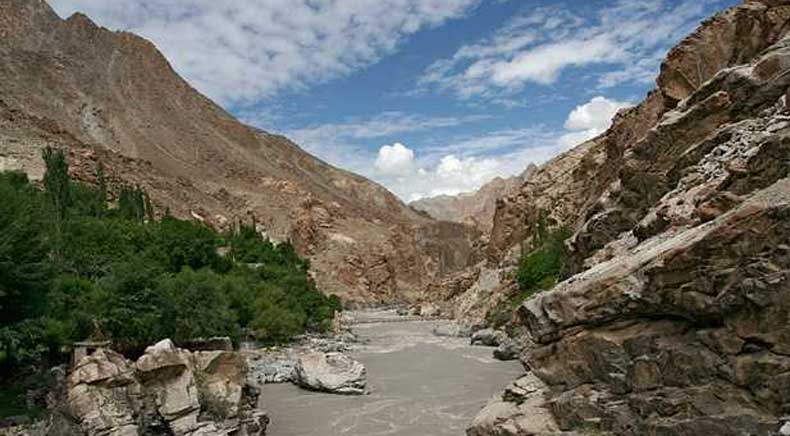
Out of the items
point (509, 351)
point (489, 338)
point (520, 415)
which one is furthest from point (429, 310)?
point (520, 415)

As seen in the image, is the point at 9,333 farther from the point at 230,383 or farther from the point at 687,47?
the point at 687,47

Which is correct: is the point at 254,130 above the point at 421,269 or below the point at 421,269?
above

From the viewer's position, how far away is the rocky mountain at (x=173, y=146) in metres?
103

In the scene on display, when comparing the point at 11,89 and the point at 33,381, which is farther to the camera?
the point at 11,89

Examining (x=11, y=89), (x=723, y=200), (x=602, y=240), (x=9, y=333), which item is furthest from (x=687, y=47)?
(x=11, y=89)

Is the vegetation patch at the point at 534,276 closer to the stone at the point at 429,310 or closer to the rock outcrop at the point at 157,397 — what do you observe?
the stone at the point at 429,310

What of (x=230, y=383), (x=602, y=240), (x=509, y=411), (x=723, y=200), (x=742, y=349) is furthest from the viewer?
(x=602, y=240)

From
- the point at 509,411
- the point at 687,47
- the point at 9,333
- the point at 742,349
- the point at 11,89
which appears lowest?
the point at 509,411

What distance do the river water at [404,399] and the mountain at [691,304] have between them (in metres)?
6.10

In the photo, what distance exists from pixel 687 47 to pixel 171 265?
32.7 m

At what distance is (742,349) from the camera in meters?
10.6

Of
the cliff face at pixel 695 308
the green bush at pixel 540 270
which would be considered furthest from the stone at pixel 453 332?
Result: the cliff face at pixel 695 308

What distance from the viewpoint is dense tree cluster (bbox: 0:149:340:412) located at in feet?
62.1

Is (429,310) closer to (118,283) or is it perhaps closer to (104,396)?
(118,283)
